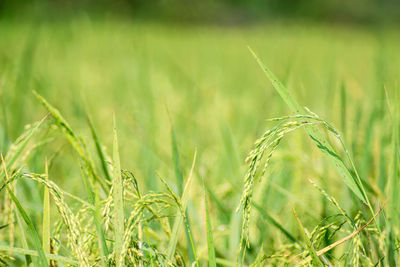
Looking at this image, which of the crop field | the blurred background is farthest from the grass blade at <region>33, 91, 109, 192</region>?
the blurred background

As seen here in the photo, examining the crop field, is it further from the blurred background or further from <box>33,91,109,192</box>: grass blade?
the blurred background

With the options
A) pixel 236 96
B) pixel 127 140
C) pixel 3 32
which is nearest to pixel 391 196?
pixel 127 140

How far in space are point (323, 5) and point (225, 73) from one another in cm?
1298

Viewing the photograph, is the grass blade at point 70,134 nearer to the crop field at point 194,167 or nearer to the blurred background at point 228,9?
the crop field at point 194,167

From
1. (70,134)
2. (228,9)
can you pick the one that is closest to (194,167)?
(70,134)

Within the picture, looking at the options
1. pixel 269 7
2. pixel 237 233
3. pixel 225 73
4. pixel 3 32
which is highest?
pixel 269 7

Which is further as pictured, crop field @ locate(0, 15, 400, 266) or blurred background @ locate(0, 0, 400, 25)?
blurred background @ locate(0, 0, 400, 25)

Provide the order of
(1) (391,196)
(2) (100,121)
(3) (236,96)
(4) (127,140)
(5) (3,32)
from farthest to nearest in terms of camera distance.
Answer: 1. (5) (3,32)
2. (3) (236,96)
3. (2) (100,121)
4. (4) (127,140)
5. (1) (391,196)

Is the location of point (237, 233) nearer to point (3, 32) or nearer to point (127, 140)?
point (127, 140)

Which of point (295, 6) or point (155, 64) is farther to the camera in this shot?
point (295, 6)

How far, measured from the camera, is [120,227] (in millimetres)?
408

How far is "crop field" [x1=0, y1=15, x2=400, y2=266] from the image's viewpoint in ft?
1.40

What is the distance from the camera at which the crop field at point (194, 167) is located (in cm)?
43

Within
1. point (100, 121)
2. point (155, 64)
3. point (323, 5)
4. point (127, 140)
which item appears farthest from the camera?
point (323, 5)
